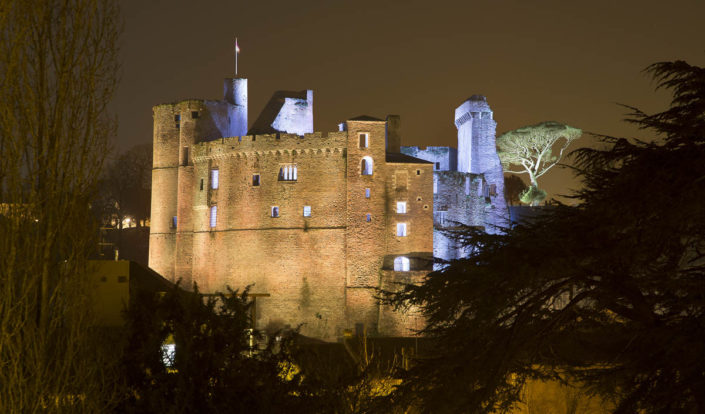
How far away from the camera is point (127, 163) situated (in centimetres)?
7012

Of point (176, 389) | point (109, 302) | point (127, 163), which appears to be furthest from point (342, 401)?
point (127, 163)

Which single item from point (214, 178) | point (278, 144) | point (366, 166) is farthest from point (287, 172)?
point (214, 178)

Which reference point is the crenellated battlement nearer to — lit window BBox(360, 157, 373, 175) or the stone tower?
lit window BBox(360, 157, 373, 175)

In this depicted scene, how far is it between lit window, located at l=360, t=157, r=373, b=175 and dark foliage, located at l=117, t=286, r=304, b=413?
31.1m

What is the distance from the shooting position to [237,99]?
50.0 meters

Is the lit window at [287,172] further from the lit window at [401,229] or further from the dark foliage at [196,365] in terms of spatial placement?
the dark foliage at [196,365]

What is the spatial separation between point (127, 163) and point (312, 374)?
61.5 meters

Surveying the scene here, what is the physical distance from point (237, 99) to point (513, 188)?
40.1 metres

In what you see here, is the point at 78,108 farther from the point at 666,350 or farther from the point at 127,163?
the point at 127,163

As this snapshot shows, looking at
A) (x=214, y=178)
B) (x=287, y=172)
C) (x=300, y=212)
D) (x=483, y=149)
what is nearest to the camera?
(x=300, y=212)

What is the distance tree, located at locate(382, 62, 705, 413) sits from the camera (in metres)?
8.30

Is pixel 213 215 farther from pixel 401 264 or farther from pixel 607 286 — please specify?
pixel 607 286

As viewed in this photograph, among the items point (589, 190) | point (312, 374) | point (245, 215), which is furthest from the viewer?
point (245, 215)

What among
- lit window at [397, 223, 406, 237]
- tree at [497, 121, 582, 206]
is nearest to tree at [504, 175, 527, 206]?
tree at [497, 121, 582, 206]
